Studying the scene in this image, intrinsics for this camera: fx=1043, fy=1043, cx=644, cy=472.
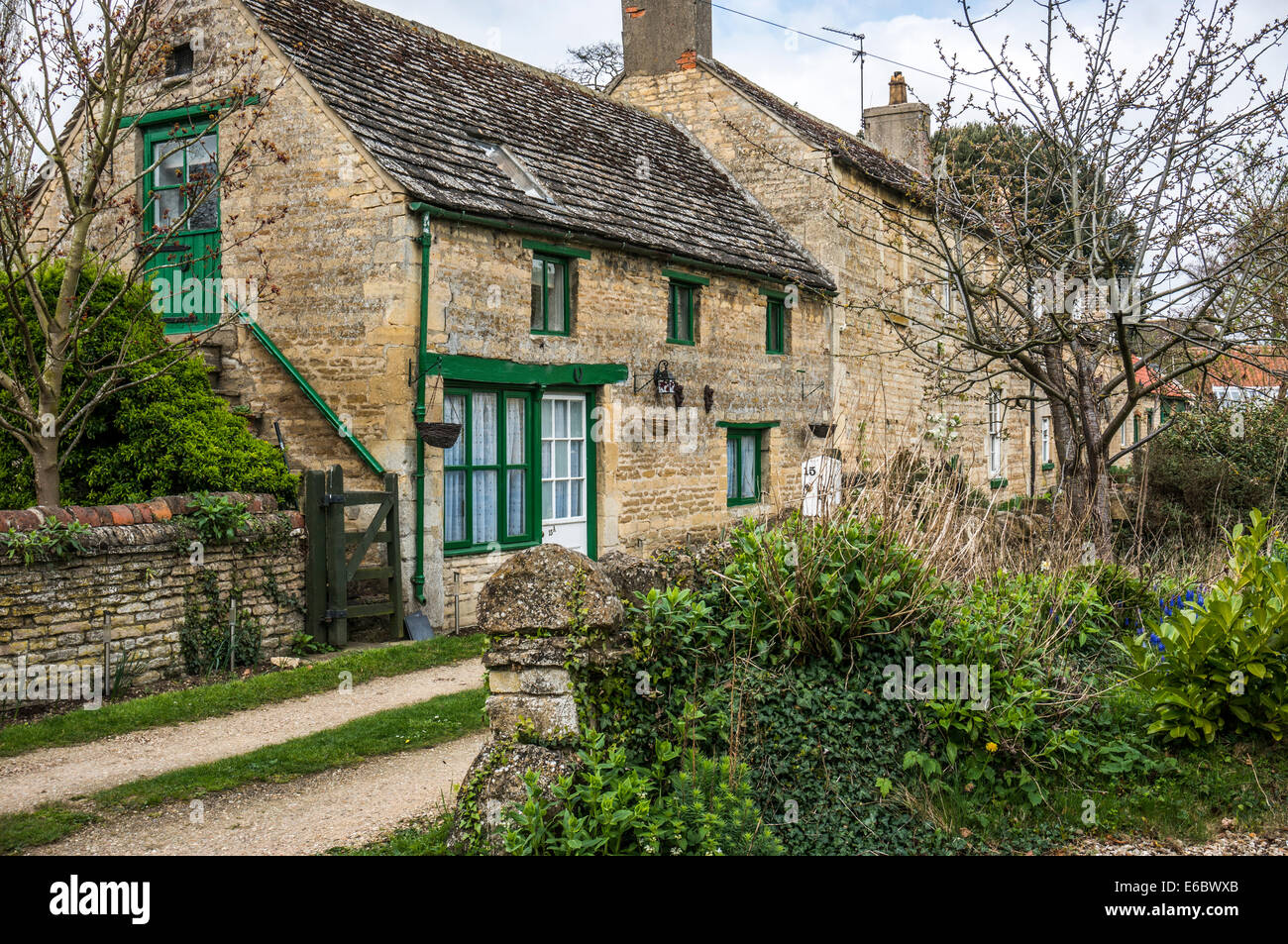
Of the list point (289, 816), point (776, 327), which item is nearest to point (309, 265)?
point (289, 816)

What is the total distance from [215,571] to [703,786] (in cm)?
606

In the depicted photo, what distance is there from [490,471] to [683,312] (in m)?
4.65

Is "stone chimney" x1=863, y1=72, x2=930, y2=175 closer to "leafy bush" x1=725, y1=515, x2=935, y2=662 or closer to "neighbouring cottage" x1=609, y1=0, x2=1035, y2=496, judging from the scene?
"neighbouring cottage" x1=609, y1=0, x2=1035, y2=496

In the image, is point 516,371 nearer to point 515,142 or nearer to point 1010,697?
point 515,142

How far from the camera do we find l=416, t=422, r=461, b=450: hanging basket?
37.1 feet

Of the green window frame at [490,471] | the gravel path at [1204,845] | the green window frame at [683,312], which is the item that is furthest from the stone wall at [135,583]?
the gravel path at [1204,845]

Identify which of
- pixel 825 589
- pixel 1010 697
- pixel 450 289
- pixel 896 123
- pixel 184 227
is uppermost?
pixel 896 123

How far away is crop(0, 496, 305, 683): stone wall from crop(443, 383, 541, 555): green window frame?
219 cm

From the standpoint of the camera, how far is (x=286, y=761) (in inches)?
277

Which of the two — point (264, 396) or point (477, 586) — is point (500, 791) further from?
point (264, 396)

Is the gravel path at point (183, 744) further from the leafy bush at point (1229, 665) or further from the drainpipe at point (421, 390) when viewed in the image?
the leafy bush at point (1229, 665)

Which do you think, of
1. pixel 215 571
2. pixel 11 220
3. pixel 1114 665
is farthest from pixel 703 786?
pixel 11 220
